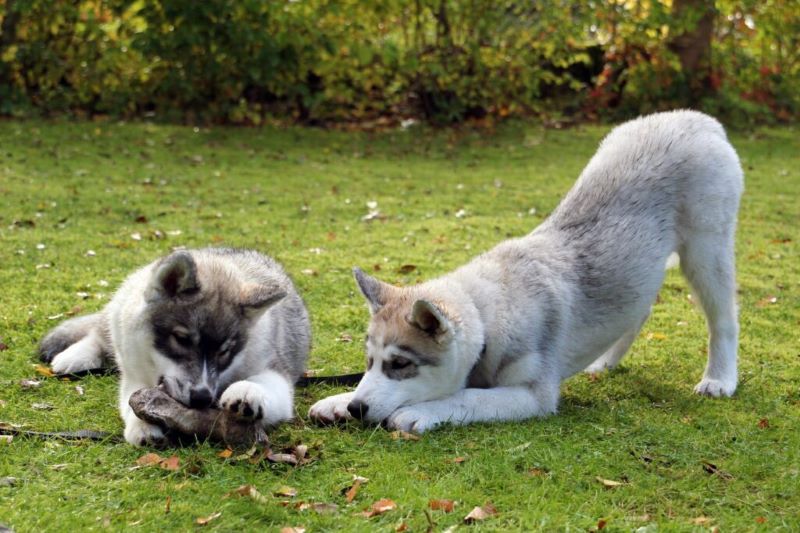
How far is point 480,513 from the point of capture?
4.09 meters

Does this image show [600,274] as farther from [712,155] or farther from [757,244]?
[757,244]

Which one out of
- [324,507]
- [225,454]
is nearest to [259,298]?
[225,454]

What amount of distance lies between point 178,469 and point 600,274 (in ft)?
9.38

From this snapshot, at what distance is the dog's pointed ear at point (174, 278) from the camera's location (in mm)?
4707

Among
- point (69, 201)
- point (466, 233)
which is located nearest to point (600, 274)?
point (466, 233)

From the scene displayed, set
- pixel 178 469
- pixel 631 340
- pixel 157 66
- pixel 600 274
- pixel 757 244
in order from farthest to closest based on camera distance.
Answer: pixel 157 66 < pixel 757 244 < pixel 631 340 < pixel 600 274 < pixel 178 469

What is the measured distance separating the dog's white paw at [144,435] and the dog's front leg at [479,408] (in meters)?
1.18

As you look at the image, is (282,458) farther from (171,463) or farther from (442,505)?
(442,505)

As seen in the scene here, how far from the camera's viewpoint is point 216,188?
42.8 feet

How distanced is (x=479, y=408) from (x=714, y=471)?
49.4 inches

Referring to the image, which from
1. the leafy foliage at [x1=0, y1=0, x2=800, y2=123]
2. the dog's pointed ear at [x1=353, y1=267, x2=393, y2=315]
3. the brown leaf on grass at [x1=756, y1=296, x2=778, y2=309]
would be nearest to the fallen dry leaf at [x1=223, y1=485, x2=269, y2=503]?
the dog's pointed ear at [x1=353, y1=267, x2=393, y2=315]

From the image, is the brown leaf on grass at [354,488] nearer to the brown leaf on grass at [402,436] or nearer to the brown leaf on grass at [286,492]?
the brown leaf on grass at [286,492]

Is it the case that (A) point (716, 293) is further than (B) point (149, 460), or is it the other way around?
(A) point (716, 293)

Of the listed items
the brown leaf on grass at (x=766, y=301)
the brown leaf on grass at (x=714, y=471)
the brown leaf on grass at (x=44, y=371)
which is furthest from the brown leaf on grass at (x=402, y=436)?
the brown leaf on grass at (x=766, y=301)
